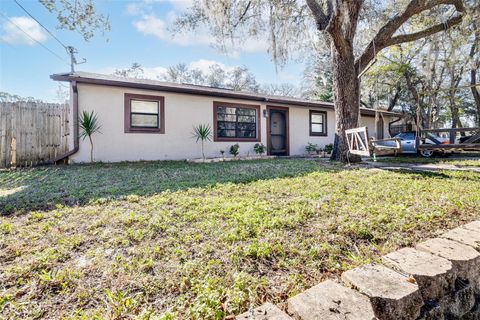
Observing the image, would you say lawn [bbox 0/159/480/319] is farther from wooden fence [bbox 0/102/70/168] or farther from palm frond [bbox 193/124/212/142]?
palm frond [bbox 193/124/212/142]

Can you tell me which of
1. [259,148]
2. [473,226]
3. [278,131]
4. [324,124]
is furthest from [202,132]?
[473,226]

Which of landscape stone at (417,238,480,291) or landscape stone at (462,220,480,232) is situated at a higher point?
landscape stone at (462,220,480,232)

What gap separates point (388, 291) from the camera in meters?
1.16

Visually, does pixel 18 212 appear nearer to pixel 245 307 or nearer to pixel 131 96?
pixel 245 307

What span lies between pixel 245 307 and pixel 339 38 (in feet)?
21.3

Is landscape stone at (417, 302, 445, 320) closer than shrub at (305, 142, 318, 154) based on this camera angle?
Yes

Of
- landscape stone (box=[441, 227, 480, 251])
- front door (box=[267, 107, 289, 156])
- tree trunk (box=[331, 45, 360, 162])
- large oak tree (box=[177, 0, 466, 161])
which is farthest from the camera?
front door (box=[267, 107, 289, 156])

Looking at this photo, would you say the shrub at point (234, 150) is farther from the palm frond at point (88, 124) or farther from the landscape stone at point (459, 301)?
the landscape stone at point (459, 301)

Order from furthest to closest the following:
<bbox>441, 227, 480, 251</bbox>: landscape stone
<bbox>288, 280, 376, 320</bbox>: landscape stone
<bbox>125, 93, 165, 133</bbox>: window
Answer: <bbox>125, 93, 165, 133</bbox>: window < <bbox>441, 227, 480, 251</bbox>: landscape stone < <bbox>288, 280, 376, 320</bbox>: landscape stone

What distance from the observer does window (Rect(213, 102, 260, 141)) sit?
931 centimetres

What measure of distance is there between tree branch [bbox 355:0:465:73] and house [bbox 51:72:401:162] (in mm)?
3844

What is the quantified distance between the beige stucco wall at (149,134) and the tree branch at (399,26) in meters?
4.16

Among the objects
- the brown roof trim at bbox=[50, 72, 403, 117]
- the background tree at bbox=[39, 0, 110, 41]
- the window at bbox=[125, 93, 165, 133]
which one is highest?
the background tree at bbox=[39, 0, 110, 41]

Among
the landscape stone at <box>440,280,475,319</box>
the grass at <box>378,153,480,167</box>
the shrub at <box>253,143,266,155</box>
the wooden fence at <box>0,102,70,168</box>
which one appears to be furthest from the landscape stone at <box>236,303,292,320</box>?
the shrub at <box>253,143,266,155</box>
